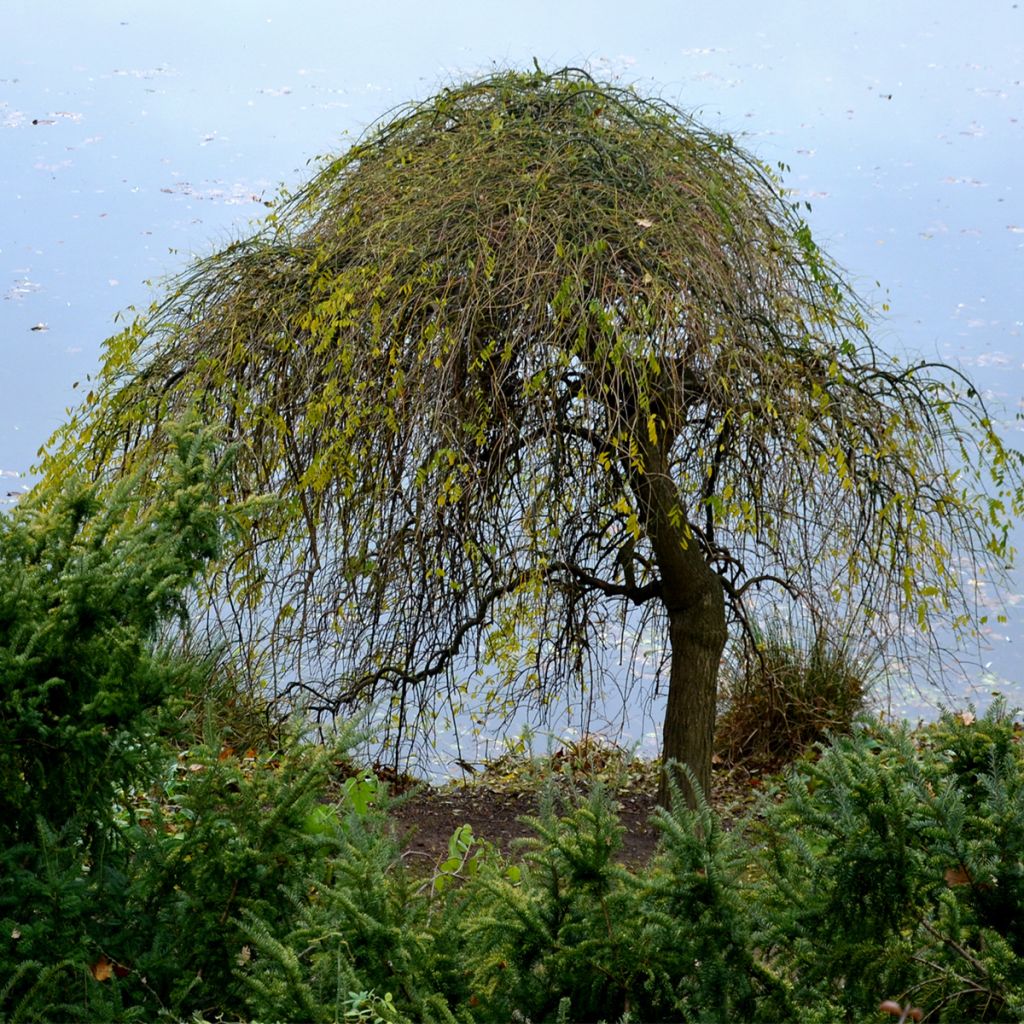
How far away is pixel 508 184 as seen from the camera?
14.4 ft

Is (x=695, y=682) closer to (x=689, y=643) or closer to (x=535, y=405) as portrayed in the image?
(x=689, y=643)

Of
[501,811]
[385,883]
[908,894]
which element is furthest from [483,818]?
[908,894]

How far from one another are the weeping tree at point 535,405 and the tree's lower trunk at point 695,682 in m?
0.01

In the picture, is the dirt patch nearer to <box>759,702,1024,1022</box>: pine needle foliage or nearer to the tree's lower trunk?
the tree's lower trunk

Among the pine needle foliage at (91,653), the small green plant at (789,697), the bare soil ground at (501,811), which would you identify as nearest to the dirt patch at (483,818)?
the bare soil ground at (501,811)

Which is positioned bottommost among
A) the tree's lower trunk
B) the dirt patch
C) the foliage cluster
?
the foliage cluster

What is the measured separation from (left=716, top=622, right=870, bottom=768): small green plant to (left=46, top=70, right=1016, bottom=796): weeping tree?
3.43 ft

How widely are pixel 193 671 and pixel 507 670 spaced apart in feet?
8.24

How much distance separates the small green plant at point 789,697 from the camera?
6348 mm

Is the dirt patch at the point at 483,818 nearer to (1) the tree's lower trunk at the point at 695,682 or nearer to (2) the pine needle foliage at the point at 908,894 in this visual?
(1) the tree's lower trunk at the point at 695,682

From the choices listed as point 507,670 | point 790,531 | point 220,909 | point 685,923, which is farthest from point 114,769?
point 790,531

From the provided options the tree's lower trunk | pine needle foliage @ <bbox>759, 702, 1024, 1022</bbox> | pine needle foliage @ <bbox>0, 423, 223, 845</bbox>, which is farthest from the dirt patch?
pine needle foliage @ <bbox>759, 702, 1024, 1022</bbox>

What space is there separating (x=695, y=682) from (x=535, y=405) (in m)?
1.58

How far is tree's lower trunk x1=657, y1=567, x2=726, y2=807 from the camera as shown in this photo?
5.14 meters
